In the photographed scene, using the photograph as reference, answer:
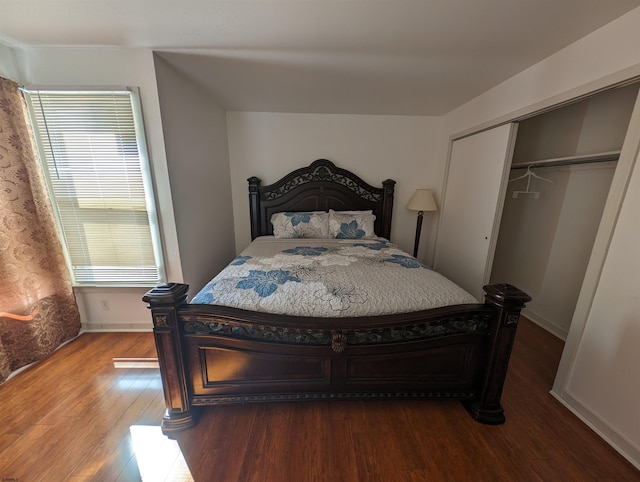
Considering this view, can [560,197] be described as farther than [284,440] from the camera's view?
Yes

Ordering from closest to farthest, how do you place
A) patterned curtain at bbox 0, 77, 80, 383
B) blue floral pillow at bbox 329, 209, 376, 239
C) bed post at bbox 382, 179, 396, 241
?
1. patterned curtain at bbox 0, 77, 80, 383
2. blue floral pillow at bbox 329, 209, 376, 239
3. bed post at bbox 382, 179, 396, 241

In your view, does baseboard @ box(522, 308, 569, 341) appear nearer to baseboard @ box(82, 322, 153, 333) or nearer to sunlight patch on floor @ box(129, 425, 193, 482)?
sunlight patch on floor @ box(129, 425, 193, 482)

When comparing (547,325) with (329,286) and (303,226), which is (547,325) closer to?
(329,286)

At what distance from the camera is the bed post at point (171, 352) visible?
4.02 feet

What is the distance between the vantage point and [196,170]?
2.23 meters

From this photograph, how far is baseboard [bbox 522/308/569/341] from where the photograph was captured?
2.22 m

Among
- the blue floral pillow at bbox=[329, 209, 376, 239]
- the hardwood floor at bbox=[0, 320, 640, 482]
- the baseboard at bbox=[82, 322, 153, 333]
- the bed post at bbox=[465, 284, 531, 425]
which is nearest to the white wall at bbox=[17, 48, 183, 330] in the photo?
the baseboard at bbox=[82, 322, 153, 333]

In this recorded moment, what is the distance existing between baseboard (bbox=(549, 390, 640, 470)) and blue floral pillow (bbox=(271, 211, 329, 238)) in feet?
7.61

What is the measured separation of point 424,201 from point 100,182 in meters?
3.25

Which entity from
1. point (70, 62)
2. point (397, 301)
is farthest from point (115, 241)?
point (397, 301)

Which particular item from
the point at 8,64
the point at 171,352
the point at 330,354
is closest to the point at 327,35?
the point at 330,354

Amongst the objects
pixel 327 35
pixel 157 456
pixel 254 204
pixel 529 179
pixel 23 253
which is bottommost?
pixel 157 456

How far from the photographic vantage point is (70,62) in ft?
5.62

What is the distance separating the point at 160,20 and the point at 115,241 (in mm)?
1658
